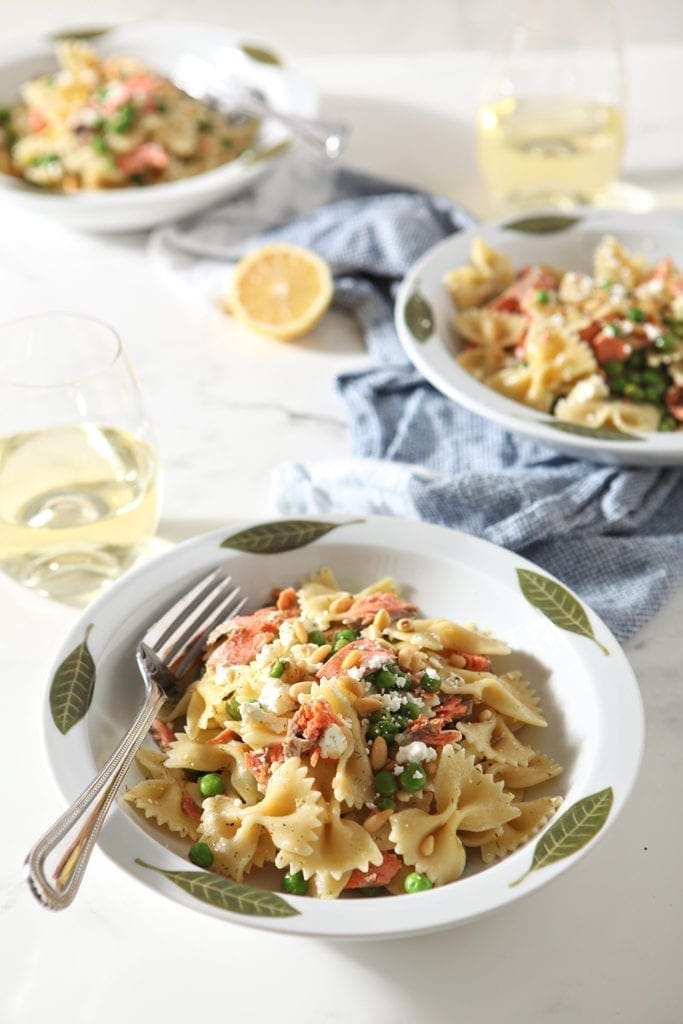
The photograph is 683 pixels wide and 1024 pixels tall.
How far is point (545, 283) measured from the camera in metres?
2.84

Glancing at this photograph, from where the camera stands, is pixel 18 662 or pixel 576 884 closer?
pixel 576 884

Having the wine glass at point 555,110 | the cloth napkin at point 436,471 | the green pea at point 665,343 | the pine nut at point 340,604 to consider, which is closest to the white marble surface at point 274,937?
the cloth napkin at point 436,471

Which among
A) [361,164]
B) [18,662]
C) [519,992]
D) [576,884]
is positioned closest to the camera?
[519,992]

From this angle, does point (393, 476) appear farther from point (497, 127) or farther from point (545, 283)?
point (497, 127)

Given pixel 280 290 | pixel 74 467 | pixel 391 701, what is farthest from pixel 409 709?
pixel 280 290

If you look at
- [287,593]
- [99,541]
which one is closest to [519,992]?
[287,593]

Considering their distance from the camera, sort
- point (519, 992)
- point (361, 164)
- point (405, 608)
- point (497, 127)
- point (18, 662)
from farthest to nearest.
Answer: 1. point (361, 164)
2. point (497, 127)
3. point (18, 662)
4. point (405, 608)
5. point (519, 992)

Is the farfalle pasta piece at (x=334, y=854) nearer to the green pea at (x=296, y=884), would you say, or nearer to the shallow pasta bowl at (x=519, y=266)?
the green pea at (x=296, y=884)

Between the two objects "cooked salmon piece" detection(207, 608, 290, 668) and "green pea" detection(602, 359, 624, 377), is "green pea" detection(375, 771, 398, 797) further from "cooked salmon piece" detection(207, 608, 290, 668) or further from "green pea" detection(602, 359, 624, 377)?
"green pea" detection(602, 359, 624, 377)

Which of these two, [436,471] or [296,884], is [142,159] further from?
[296,884]

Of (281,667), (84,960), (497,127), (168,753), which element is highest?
(497,127)

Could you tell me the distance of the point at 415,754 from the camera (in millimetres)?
1683

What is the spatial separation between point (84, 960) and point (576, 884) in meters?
0.71

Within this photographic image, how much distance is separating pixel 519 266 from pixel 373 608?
133 cm
